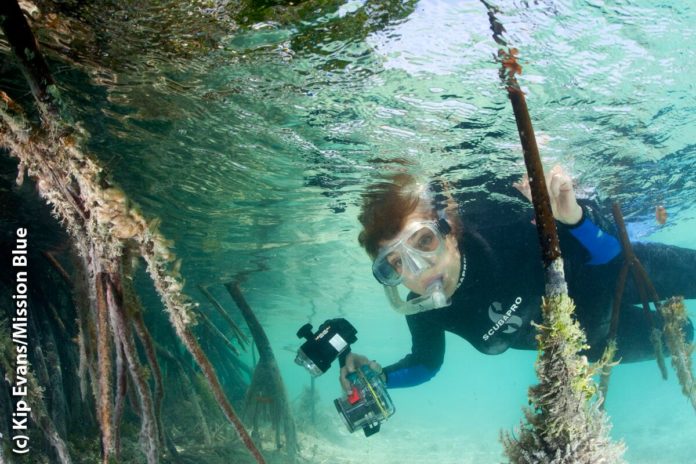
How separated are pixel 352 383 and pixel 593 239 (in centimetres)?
378

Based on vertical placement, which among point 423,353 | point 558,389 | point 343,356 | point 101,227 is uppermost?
point 423,353

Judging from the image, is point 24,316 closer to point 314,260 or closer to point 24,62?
point 24,62

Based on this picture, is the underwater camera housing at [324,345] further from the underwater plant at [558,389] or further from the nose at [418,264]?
the underwater plant at [558,389]

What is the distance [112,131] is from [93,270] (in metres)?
5.23

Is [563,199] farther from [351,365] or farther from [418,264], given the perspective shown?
[351,365]

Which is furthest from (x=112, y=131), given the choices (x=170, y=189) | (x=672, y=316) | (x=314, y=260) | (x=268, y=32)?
(x=314, y=260)

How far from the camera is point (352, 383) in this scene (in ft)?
17.9

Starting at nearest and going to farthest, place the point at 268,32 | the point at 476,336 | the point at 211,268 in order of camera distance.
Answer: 1. the point at 268,32
2. the point at 476,336
3. the point at 211,268

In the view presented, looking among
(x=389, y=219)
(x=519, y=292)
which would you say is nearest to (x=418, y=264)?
(x=389, y=219)

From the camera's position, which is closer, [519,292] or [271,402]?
[519,292]

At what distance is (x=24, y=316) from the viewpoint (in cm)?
558

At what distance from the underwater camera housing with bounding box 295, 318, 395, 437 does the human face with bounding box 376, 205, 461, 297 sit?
58.6 inches

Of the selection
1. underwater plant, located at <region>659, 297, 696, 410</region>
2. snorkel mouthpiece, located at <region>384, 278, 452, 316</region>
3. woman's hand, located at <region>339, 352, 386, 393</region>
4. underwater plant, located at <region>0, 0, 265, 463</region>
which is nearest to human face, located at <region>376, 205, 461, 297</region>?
snorkel mouthpiece, located at <region>384, 278, 452, 316</region>

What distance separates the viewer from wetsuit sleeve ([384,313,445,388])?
Answer: 6.70 m
